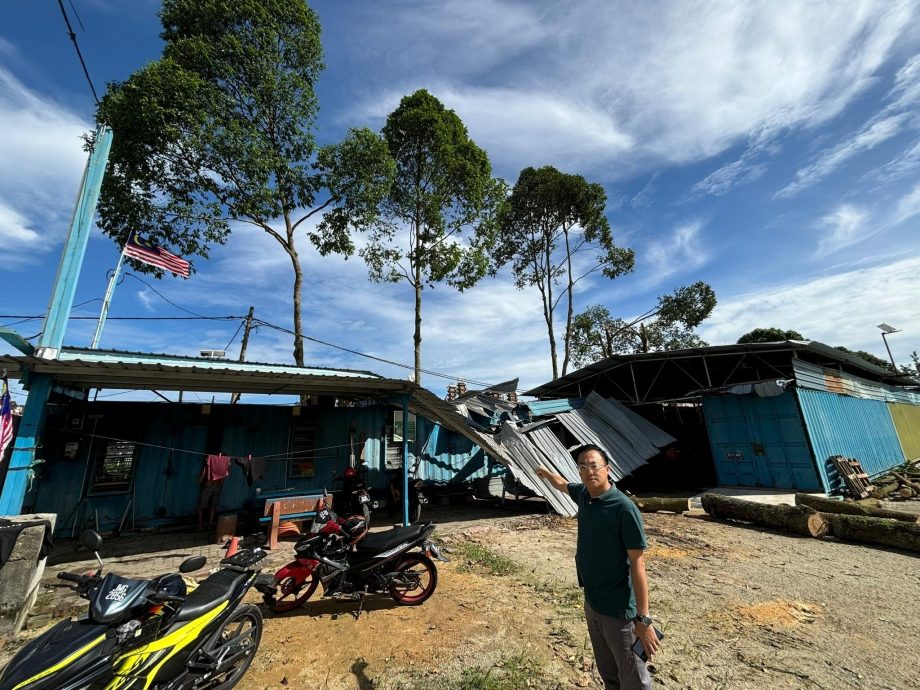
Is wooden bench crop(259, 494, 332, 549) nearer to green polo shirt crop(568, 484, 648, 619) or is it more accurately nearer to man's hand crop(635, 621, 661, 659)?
green polo shirt crop(568, 484, 648, 619)

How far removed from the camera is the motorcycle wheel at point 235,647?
126 inches

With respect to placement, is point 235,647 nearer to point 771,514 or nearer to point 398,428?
point 398,428

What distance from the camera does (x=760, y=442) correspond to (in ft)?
41.2

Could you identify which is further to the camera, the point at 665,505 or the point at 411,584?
the point at 665,505

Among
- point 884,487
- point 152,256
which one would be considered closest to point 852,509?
point 884,487

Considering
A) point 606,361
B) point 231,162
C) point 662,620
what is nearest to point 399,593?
point 662,620

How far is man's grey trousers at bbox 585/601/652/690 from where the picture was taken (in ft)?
7.57

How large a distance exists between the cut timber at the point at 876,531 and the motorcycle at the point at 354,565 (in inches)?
319

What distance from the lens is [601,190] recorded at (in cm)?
2350

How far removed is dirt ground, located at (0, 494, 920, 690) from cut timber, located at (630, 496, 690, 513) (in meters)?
3.14

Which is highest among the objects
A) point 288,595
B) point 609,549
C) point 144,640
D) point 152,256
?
point 152,256

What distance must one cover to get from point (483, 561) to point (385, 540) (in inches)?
98.6

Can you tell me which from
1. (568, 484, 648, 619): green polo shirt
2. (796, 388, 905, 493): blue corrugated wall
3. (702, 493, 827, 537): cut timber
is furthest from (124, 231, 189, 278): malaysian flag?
(796, 388, 905, 493): blue corrugated wall

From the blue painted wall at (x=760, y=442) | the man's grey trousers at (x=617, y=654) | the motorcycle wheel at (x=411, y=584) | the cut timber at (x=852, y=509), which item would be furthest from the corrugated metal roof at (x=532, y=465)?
the man's grey trousers at (x=617, y=654)
